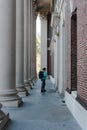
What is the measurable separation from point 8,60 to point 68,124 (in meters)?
4.70

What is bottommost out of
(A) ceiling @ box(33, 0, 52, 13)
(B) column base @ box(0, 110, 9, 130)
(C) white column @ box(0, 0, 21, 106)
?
(B) column base @ box(0, 110, 9, 130)

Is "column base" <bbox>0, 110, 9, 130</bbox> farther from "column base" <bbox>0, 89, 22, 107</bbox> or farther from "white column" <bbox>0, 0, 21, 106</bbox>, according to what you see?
"white column" <bbox>0, 0, 21, 106</bbox>

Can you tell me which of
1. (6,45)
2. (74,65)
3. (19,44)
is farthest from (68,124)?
(19,44)

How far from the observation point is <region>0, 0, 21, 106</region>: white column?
1364 centimetres

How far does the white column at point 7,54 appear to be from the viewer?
1364 centimetres

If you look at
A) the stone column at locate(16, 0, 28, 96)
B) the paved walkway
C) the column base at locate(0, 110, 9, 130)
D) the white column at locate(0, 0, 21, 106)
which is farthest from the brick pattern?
the stone column at locate(16, 0, 28, 96)

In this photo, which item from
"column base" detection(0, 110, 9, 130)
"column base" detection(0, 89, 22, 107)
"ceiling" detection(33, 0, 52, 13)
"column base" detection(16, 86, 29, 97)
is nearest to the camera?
"column base" detection(0, 110, 9, 130)

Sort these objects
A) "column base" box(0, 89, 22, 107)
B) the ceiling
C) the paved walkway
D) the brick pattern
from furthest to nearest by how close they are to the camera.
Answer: the ceiling, "column base" box(0, 89, 22, 107), the paved walkway, the brick pattern

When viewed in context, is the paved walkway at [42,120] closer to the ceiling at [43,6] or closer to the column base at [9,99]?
the column base at [9,99]

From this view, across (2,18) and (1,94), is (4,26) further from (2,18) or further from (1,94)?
(1,94)

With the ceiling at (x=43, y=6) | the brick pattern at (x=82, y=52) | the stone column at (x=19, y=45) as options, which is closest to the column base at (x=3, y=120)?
the brick pattern at (x=82, y=52)

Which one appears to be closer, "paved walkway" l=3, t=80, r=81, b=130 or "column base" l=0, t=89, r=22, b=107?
"paved walkway" l=3, t=80, r=81, b=130

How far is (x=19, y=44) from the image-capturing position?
62.8 ft

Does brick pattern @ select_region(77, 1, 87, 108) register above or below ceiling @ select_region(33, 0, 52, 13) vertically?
below
